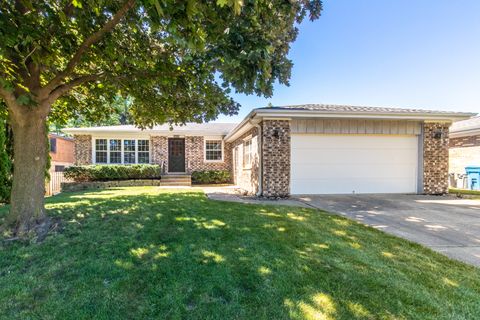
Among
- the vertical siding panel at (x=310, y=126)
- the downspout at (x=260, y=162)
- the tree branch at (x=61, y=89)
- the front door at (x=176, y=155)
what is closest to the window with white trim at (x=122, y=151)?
the front door at (x=176, y=155)

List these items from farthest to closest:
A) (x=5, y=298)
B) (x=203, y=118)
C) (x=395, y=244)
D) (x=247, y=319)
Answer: (x=203, y=118), (x=395, y=244), (x=5, y=298), (x=247, y=319)

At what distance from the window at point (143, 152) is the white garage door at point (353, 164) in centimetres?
997

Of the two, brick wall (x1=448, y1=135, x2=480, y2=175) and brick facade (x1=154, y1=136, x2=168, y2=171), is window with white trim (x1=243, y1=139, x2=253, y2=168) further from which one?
brick wall (x1=448, y1=135, x2=480, y2=175)

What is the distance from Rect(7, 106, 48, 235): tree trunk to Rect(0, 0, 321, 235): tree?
13 millimetres

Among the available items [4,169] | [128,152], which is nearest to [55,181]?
[128,152]

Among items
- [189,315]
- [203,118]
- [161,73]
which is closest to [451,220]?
[189,315]

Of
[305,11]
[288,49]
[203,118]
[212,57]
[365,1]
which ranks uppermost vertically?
[365,1]

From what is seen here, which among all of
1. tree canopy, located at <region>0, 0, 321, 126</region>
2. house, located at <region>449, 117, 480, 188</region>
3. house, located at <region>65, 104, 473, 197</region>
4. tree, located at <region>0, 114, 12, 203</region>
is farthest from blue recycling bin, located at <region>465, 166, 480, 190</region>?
tree, located at <region>0, 114, 12, 203</region>

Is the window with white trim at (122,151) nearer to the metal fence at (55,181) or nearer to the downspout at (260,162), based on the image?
the metal fence at (55,181)

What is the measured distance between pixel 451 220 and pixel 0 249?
837cm

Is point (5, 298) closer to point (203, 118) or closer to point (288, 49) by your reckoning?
point (203, 118)

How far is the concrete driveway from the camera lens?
12.7 ft

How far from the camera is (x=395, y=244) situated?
3.79 metres

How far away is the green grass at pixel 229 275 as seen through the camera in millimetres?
2227
